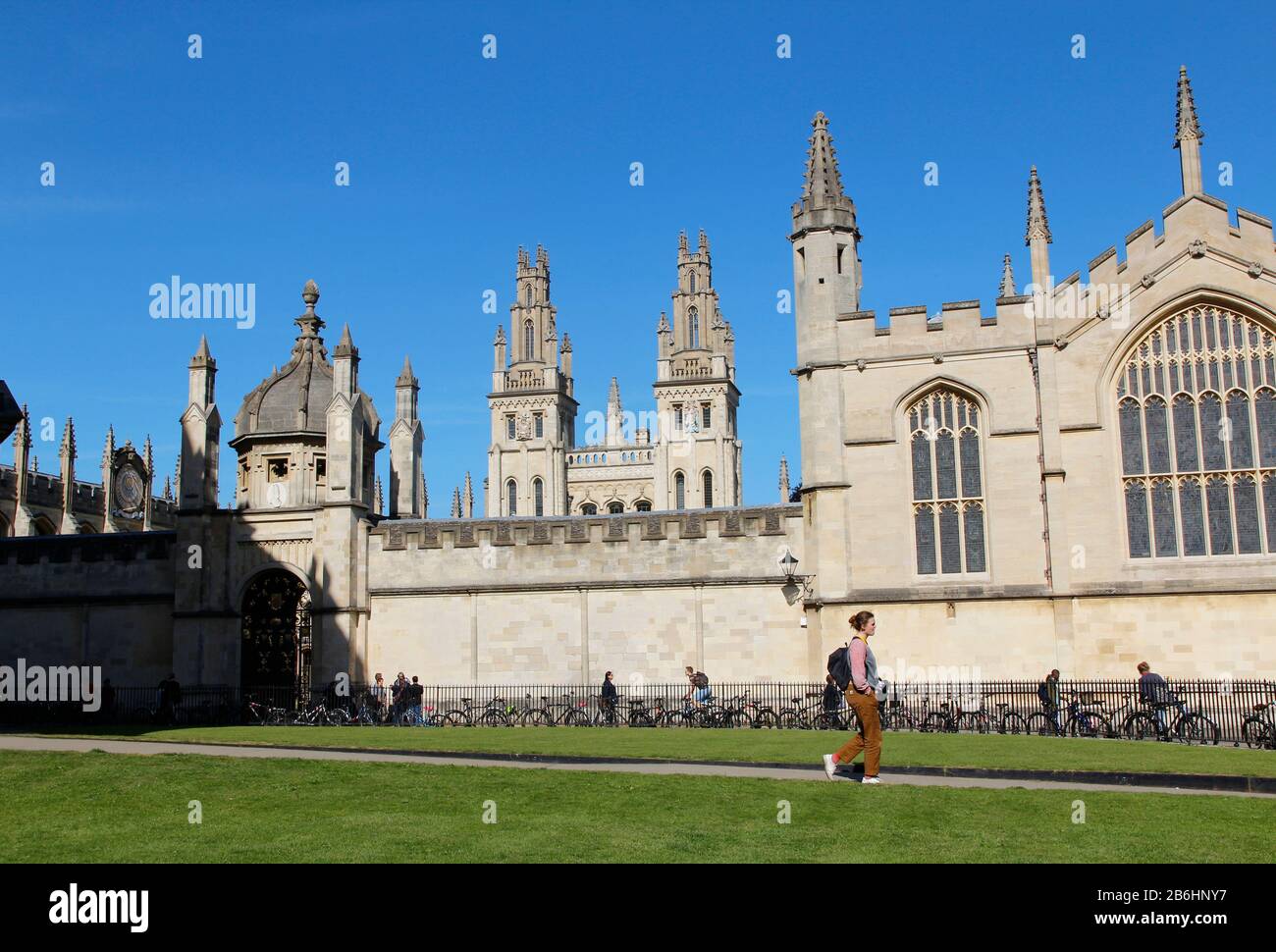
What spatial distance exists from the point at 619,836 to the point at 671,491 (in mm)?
87513

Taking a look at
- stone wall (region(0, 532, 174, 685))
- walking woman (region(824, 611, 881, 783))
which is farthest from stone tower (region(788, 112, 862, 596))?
stone wall (region(0, 532, 174, 685))

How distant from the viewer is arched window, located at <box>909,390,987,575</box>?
29.0 metres

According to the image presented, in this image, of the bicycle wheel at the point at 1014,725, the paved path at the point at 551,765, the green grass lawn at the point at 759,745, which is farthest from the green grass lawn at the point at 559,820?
the bicycle wheel at the point at 1014,725

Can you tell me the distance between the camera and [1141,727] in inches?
890

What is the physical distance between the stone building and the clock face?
110ft

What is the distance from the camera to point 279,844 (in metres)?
9.60

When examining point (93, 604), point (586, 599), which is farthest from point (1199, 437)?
point (93, 604)

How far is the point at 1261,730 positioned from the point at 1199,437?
390 inches

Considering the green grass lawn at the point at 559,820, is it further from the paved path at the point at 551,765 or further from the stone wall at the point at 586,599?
the stone wall at the point at 586,599

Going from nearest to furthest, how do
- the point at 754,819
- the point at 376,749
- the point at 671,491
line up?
the point at 754,819 < the point at 376,749 < the point at 671,491

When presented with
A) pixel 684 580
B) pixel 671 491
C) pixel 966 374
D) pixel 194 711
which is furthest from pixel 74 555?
pixel 671 491

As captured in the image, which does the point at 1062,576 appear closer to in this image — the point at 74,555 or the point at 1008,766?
the point at 1008,766

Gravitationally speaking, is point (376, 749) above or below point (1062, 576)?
below

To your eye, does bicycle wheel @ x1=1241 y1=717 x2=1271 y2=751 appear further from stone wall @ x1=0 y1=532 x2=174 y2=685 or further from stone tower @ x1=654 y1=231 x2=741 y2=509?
stone tower @ x1=654 y1=231 x2=741 y2=509
